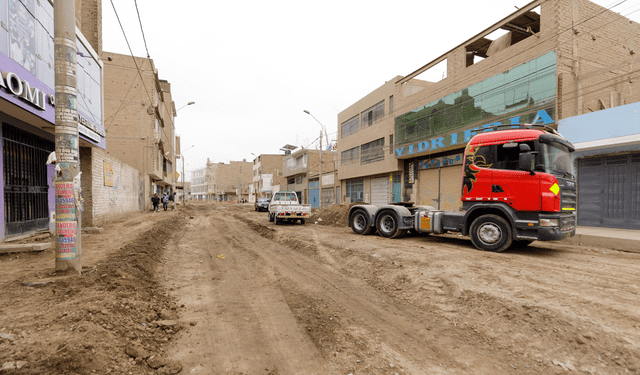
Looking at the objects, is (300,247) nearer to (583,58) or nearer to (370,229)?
(370,229)

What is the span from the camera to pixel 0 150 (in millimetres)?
8406

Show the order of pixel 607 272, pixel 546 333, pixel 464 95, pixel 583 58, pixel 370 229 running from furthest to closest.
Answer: pixel 464 95 < pixel 583 58 < pixel 370 229 < pixel 607 272 < pixel 546 333

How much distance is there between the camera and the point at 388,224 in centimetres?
1198

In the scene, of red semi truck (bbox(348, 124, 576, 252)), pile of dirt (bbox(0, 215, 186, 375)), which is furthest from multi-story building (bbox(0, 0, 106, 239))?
red semi truck (bbox(348, 124, 576, 252))

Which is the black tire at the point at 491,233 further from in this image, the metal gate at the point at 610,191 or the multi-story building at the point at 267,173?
the multi-story building at the point at 267,173

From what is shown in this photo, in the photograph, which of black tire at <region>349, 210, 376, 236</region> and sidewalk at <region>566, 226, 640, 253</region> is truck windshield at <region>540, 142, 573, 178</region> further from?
black tire at <region>349, 210, 376, 236</region>

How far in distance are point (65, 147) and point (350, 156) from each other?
3097 cm

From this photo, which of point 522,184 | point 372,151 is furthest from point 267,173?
point 522,184

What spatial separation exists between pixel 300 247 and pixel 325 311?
5674mm

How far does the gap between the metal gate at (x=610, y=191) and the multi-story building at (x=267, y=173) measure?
200ft

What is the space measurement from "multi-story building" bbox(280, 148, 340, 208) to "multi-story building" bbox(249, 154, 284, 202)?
18787mm

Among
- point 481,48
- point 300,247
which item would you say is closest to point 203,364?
point 300,247

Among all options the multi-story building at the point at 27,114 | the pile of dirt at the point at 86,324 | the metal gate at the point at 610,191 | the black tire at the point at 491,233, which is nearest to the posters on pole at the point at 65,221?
the pile of dirt at the point at 86,324

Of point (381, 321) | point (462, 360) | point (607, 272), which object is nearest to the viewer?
point (462, 360)
